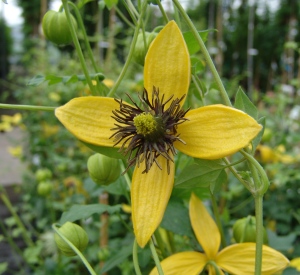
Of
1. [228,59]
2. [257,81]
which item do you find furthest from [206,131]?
[228,59]

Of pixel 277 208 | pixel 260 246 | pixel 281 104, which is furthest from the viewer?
pixel 281 104

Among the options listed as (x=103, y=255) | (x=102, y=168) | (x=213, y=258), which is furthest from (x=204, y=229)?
(x=103, y=255)

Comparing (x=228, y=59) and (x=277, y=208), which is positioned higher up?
(x=277, y=208)

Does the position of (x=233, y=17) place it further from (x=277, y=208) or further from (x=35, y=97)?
(x=277, y=208)

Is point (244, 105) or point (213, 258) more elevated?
point (244, 105)

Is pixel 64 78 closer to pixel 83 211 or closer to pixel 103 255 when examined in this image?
pixel 83 211

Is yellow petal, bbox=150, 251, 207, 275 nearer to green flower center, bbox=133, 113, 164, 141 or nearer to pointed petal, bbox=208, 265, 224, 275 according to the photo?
pointed petal, bbox=208, 265, 224, 275
